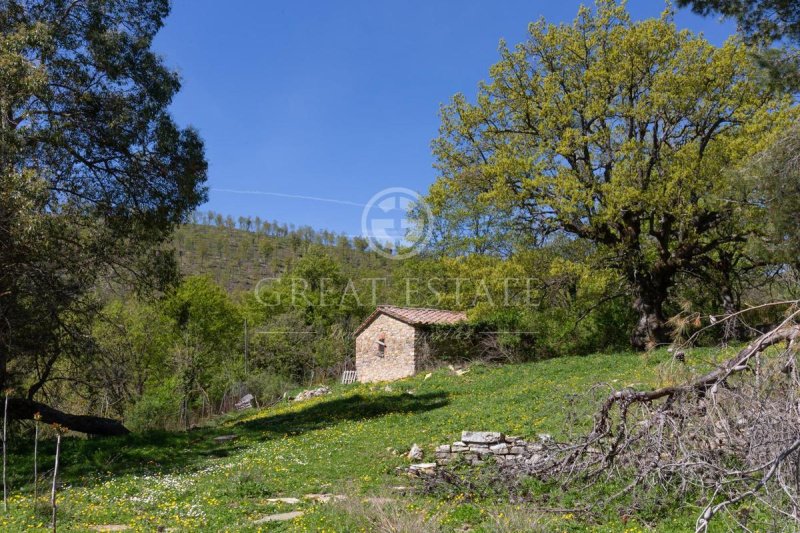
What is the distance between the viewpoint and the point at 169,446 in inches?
521

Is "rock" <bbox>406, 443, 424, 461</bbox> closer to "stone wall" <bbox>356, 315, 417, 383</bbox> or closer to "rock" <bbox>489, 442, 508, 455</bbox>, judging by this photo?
"rock" <bbox>489, 442, 508, 455</bbox>

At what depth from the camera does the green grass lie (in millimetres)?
6734

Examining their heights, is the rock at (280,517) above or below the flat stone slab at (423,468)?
below

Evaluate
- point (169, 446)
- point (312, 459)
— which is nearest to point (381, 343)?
point (169, 446)

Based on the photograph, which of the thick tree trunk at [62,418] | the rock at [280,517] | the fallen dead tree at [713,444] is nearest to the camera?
the fallen dead tree at [713,444]

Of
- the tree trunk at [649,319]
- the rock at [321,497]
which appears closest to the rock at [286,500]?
the rock at [321,497]

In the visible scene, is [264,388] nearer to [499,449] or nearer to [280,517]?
[499,449]

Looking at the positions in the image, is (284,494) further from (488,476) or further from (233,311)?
(233,311)

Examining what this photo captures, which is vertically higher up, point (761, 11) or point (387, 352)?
point (761, 11)

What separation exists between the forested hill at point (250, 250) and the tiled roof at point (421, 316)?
28648 millimetres

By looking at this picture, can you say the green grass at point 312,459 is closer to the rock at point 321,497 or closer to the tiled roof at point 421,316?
the rock at point 321,497

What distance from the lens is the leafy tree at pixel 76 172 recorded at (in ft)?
37.1

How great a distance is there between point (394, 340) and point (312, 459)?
17.5 metres

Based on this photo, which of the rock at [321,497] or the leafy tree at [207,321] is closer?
the rock at [321,497]
